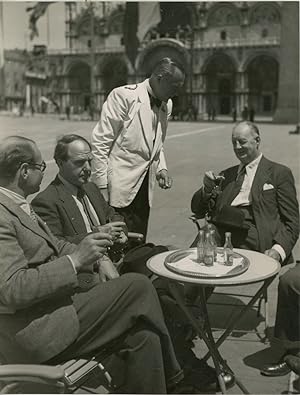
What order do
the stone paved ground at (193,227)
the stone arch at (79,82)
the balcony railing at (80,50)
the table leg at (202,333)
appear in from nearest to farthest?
the table leg at (202,333) → the stone paved ground at (193,227) → the balcony railing at (80,50) → the stone arch at (79,82)

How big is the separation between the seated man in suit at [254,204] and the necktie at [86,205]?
2.79 feet

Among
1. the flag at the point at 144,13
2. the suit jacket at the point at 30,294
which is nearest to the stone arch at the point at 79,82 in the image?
the flag at the point at 144,13

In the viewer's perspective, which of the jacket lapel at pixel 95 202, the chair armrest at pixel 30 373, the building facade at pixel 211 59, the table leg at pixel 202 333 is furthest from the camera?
the building facade at pixel 211 59

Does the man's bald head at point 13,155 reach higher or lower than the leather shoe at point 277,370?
higher

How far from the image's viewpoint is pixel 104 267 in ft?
10.5

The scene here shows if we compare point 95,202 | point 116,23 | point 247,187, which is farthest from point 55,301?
point 116,23

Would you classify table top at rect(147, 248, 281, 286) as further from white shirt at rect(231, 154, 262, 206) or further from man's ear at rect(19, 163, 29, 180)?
man's ear at rect(19, 163, 29, 180)

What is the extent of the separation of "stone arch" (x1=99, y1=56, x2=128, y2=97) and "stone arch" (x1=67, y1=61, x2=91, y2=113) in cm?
254

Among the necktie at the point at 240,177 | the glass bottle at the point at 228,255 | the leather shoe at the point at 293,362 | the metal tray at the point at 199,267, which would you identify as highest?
the necktie at the point at 240,177

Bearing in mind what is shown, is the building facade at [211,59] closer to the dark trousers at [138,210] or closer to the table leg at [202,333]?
the dark trousers at [138,210]

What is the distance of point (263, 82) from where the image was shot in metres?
70.2

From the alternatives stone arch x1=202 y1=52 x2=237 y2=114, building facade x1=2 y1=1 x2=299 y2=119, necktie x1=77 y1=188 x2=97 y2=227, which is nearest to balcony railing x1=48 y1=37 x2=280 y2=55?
building facade x1=2 y1=1 x2=299 y2=119

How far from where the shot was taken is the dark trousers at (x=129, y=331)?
98.5 inches

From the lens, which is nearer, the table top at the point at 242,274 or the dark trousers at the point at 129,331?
the dark trousers at the point at 129,331
